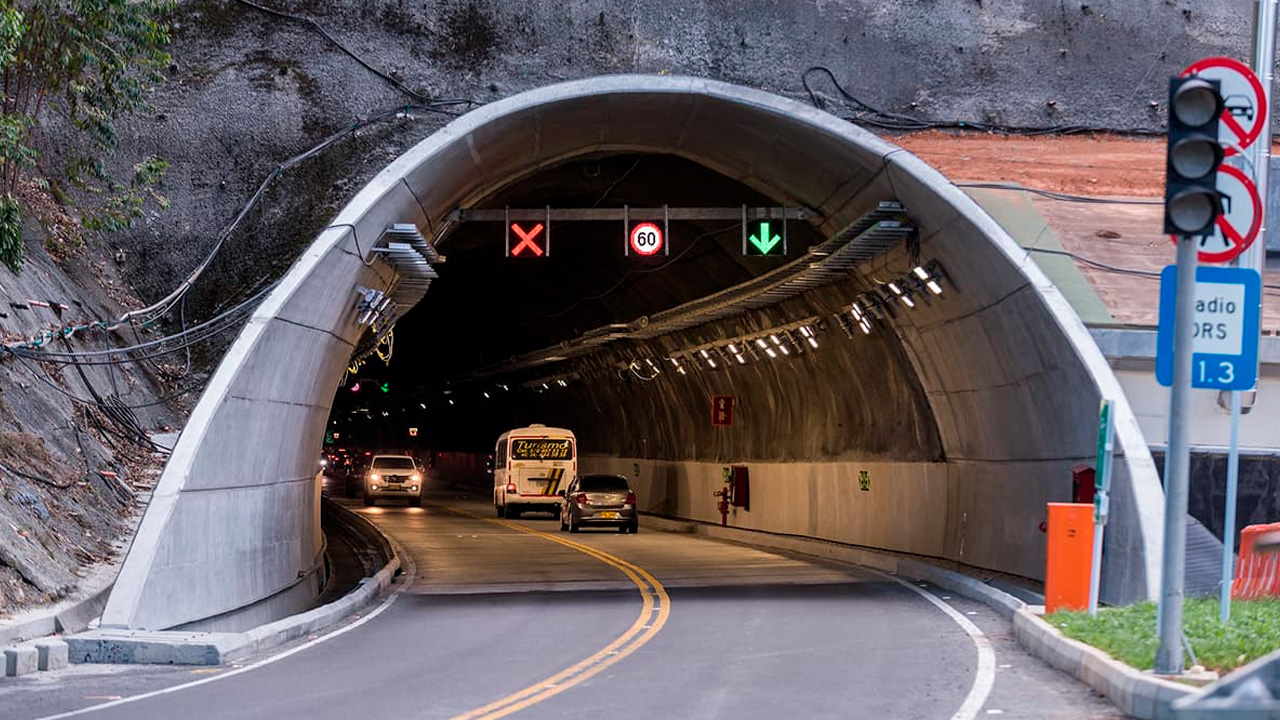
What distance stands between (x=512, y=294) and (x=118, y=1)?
107 feet

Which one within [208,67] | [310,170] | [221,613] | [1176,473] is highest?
[208,67]

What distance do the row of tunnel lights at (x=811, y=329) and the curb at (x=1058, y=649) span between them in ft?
14.5

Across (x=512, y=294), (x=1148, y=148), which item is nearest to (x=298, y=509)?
(x=1148, y=148)

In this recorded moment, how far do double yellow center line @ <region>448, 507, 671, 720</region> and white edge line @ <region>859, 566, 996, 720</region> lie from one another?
10.6 ft

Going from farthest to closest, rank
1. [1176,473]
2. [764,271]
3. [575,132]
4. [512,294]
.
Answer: [512,294] < [764,271] < [575,132] < [1176,473]

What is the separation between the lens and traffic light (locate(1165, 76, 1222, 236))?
1174cm

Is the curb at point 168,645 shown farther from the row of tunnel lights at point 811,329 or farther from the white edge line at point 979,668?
the row of tunnel lights at point 811,329

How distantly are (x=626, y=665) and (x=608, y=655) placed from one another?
90 cm

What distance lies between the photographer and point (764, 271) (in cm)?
3419

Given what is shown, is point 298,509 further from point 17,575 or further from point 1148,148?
point 1148,148

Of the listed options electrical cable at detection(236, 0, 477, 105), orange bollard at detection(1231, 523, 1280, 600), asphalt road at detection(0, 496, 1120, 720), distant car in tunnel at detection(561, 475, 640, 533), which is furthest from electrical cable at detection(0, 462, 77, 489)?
distant car in tunnel at detection(561, 475, 640, 533)

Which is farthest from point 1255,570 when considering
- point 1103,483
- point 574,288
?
point 574,288

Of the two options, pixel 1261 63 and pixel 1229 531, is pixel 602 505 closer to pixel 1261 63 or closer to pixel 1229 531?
pixel 1261 63

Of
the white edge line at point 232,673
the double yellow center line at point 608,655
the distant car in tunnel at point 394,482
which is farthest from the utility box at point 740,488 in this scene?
the distant car in tunnel at point 394,482
